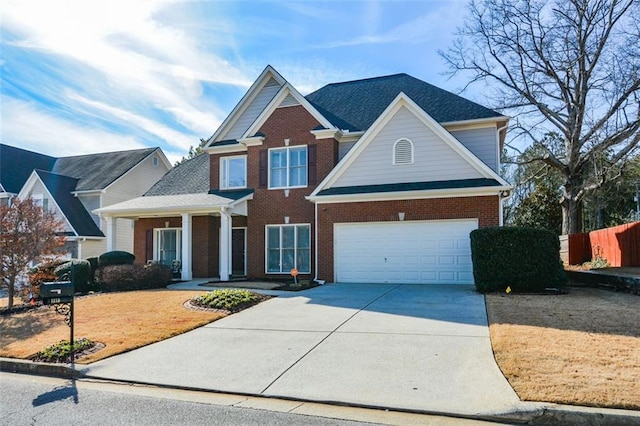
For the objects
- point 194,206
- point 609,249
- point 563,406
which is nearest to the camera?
point 563,406

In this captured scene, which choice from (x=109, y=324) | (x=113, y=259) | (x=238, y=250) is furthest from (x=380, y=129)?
(x=113, y=259)

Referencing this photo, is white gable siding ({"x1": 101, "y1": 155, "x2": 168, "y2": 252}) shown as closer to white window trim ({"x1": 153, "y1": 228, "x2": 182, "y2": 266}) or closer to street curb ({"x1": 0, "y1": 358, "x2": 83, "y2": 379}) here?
white window trim ({"x1": 153, "y1": 228, "x2": 182, "y2": 266})

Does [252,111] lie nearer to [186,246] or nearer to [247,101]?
[247,101]

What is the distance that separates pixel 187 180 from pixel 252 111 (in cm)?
495

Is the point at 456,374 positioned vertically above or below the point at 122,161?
below

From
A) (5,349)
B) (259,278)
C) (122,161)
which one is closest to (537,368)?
Answer: (5,349)

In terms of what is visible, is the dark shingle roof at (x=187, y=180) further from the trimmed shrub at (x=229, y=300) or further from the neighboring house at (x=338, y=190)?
the trimmed shrub at (x=229, y=300)

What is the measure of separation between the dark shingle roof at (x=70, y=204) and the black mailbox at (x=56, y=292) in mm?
20632

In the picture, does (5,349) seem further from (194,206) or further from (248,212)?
(248,212)

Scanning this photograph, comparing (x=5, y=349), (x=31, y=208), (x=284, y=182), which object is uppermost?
(x=284, y=182)

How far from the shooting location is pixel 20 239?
44.6 feet

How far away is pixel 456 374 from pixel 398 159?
11.5 metres

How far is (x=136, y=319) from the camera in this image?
10.5 meters

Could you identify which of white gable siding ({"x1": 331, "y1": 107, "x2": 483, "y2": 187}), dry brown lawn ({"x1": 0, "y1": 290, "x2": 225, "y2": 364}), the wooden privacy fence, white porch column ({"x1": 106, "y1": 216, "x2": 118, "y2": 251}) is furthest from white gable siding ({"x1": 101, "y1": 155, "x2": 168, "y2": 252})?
the wooden privacy fence
